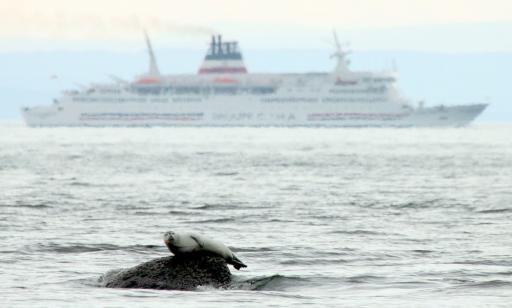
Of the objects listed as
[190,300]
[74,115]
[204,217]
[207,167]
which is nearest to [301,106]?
[74,115]

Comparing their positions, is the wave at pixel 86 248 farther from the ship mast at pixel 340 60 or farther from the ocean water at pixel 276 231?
the ship mast at pixel 340 60

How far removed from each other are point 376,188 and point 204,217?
11584mm

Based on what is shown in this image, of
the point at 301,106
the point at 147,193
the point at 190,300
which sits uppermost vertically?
the point at 301,106

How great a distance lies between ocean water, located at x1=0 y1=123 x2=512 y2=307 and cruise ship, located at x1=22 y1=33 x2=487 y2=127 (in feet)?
346

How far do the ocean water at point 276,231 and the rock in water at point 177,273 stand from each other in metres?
0.20

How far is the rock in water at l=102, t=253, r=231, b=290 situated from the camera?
572 inches

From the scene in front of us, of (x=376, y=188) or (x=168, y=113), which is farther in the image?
(x=168, y=113)

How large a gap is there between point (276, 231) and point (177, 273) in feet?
30.4

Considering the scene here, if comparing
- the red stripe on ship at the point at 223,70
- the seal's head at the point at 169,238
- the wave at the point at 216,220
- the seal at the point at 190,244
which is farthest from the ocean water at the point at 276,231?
the red stripe on ship at the point at 223,70

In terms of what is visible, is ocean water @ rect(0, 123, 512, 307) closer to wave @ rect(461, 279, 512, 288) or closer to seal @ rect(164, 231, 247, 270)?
wave @ rect(461, 279, 512, 288)

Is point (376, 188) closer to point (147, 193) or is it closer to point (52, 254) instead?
point (147, 193)

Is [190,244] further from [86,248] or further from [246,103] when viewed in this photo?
[246,103]

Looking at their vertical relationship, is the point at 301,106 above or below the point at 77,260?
above

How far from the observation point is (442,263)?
1830 centimetres
